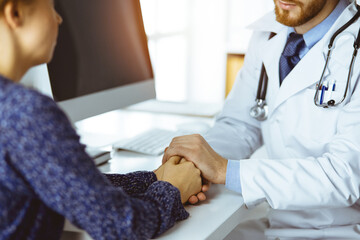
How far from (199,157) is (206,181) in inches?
2.2

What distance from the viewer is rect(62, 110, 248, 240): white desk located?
0.78m

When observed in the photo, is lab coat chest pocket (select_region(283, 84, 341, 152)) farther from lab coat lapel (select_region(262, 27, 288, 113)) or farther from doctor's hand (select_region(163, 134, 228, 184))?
doctor's hand (select_region(163, 134, 228, 184))

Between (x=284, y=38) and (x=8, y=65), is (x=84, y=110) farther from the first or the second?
(x=284, y=38)

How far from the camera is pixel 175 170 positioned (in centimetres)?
92

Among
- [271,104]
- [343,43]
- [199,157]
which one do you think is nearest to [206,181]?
[199,157]

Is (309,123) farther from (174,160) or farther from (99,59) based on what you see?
(99,59)

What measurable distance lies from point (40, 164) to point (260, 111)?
81 cm

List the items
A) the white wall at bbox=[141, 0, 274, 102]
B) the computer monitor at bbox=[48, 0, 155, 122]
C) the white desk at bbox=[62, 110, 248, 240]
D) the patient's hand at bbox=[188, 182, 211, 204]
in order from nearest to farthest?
the white desk at bbox=[62, 110, 248, 240], the patient's hand at bbox=[188, 182, 211, 204], the computer monitor at bbox=[48, 0, 155, 122], the white wall at bbox=[141, 0, 274, 102]

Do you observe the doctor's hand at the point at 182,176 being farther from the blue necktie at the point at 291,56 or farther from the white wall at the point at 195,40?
the white wall at the point at 195,40

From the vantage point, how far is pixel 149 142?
4.14ft

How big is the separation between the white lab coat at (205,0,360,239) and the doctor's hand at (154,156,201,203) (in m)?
0.11

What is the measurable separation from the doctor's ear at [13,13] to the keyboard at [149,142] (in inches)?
26.0

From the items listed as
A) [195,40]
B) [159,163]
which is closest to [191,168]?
[159,163]

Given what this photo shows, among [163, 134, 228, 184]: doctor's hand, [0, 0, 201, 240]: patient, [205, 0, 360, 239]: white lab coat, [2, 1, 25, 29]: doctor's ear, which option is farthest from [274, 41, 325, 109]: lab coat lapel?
[2, 1, 25, 29]: doctor's ear
